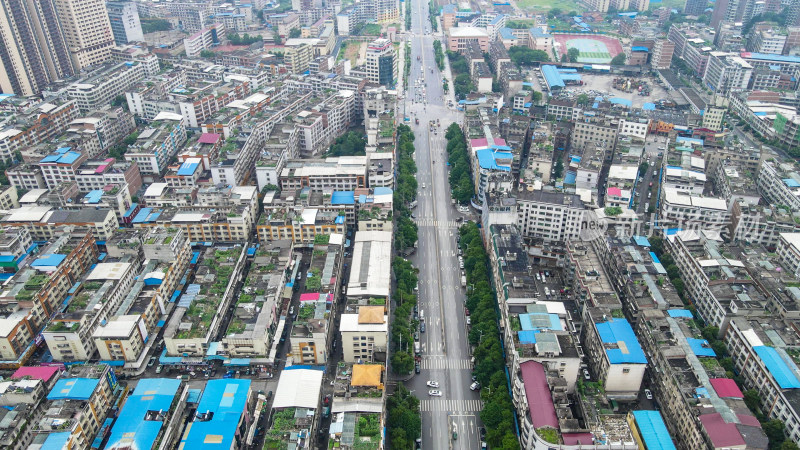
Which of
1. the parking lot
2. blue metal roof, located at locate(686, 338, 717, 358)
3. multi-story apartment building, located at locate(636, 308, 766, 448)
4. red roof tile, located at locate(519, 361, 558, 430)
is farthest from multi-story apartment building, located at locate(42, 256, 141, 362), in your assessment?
the parking lot

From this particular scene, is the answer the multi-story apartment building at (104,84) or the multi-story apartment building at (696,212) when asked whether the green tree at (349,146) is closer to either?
the multi-story apartment building at (696,212)

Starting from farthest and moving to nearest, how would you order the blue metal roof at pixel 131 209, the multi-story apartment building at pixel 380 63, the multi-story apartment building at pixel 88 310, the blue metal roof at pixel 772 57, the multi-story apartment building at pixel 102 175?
the blue metal roof at pixel 772 57 → the multi-story apartment building at pixel 380 63 → the multi-story apartment building at pixel 102 175 → the blue metal roof at pixel 131 209 → the multi-story apartment building at pixel 88 310

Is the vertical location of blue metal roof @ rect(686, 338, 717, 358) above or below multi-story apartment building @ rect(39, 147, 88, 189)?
below

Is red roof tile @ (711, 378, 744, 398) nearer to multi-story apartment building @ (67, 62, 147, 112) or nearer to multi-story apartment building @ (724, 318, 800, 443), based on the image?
multi-story apartment building @ (724, 318, 800, 443)

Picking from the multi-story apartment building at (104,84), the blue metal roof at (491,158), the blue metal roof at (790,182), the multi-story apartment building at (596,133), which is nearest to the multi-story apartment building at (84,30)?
the multi-story apartment building at (104,84)

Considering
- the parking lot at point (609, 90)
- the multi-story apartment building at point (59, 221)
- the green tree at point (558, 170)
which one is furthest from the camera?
the parking lot at point (609, 90)

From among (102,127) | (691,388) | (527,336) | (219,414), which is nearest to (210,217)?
(219,414)

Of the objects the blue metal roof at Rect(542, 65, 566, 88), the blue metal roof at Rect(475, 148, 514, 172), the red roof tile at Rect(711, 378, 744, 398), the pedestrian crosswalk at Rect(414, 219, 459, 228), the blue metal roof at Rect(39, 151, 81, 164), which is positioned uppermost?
the blue metal roof at Rect(39, 151, 81, 164)
